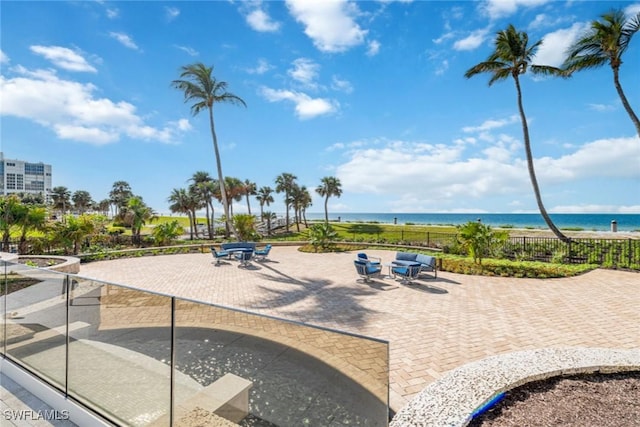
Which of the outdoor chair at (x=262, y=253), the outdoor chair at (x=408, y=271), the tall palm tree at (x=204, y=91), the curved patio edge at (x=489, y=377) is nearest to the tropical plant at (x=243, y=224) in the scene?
the tall palm tree at (x=204, y=91)

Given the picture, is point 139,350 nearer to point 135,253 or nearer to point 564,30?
point 135,253

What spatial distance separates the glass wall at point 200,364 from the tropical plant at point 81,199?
75423 millimetres

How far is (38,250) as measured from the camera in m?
15.1

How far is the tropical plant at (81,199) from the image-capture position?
205ft

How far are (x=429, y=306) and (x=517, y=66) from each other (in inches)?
629

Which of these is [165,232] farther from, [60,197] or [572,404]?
[60,197]

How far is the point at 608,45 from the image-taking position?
13.5m

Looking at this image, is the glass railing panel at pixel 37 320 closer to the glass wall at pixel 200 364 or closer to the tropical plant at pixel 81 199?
the glass wall at pixel 200 364

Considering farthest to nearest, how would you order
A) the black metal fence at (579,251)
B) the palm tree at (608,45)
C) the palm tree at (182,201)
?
the palm tree at (182,201) < the palm tree at (608,45) < the black metal fence at (579,251)

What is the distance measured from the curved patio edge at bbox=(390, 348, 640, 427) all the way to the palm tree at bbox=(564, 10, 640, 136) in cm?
1588

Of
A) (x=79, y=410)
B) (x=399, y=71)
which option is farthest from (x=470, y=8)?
(x=79, y=410)

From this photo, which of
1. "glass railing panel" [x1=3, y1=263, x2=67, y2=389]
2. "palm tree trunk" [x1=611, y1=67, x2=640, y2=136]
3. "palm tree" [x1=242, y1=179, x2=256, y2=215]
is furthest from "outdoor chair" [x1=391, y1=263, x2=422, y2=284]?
"palm tree" [x1=242, y1=179, x2=256, y2=215]

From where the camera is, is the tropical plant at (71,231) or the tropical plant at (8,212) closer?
the tropical plant at (8,212)

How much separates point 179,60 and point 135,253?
12137mm
